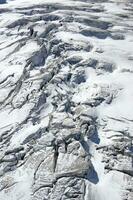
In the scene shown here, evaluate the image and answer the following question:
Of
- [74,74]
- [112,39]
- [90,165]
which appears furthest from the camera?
[112,39]

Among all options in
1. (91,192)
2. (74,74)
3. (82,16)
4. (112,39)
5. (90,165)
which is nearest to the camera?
(91,192)

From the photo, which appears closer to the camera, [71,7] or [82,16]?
[82,16]

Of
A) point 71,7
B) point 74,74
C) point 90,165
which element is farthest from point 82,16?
point 90,165

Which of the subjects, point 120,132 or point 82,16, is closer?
point 120,132

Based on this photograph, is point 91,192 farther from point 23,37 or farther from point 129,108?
point 23,37

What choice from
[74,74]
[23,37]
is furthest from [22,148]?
[23,37]

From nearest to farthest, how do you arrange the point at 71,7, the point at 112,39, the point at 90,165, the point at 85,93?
the point at 90,165
the point at 85,93
the point at 112,39
the point at 71,7

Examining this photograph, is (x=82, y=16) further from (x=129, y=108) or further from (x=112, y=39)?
(x=129, y=108)
